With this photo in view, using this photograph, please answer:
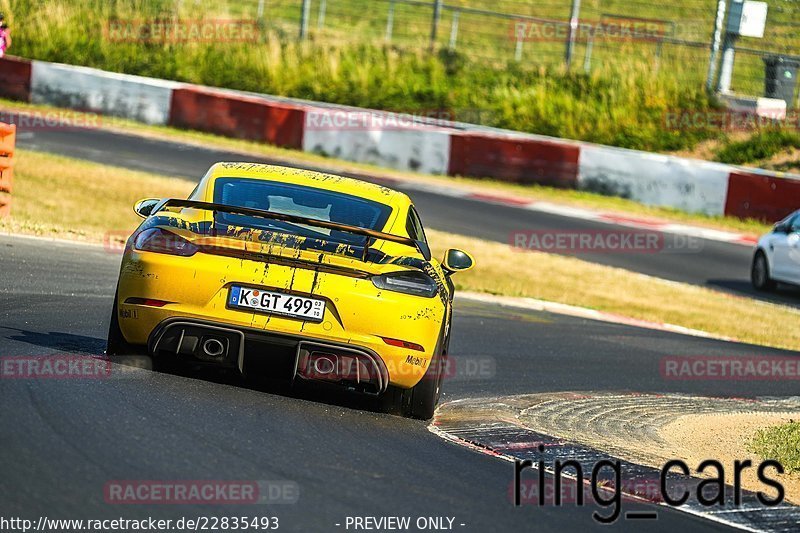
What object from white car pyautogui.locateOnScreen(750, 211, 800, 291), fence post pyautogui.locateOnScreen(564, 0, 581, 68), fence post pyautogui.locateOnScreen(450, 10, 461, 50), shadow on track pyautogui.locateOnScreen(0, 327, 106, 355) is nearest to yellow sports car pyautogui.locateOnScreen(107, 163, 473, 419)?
shadow on track pyautogui.locateOnScreen(0, 327, 106, 355)

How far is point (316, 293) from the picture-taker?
689 cm

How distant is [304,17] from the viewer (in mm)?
30047

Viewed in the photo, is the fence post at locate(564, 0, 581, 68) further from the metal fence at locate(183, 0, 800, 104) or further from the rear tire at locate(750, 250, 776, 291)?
the rear tire at locate(750, 250, 776, 291)

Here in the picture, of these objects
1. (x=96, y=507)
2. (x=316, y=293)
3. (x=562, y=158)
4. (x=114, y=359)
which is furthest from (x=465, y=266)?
(x=562, y=158)

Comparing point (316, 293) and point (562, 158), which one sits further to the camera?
point (562, 158)

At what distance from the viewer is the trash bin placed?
1088 inches

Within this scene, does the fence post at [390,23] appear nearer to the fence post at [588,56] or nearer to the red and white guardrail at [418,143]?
the red and white guardrail at [418,143]

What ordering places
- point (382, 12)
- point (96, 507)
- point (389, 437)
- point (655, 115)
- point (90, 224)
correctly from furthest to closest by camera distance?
1. point (382, 12)
2. point (655, 115)
3. point (90, 224)
4. point (389, 437)
5. point (96, 507)

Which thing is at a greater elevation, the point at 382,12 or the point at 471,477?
the point at 382,12

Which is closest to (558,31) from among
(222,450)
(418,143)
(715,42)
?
(715,42)

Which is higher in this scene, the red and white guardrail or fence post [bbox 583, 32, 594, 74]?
fence post [bbox 583, 32, 594, 74]

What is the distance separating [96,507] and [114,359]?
2746 mm

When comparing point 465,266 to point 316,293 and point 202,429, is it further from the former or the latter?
point 202,429

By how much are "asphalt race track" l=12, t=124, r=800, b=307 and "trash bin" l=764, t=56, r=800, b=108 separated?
266 inches
